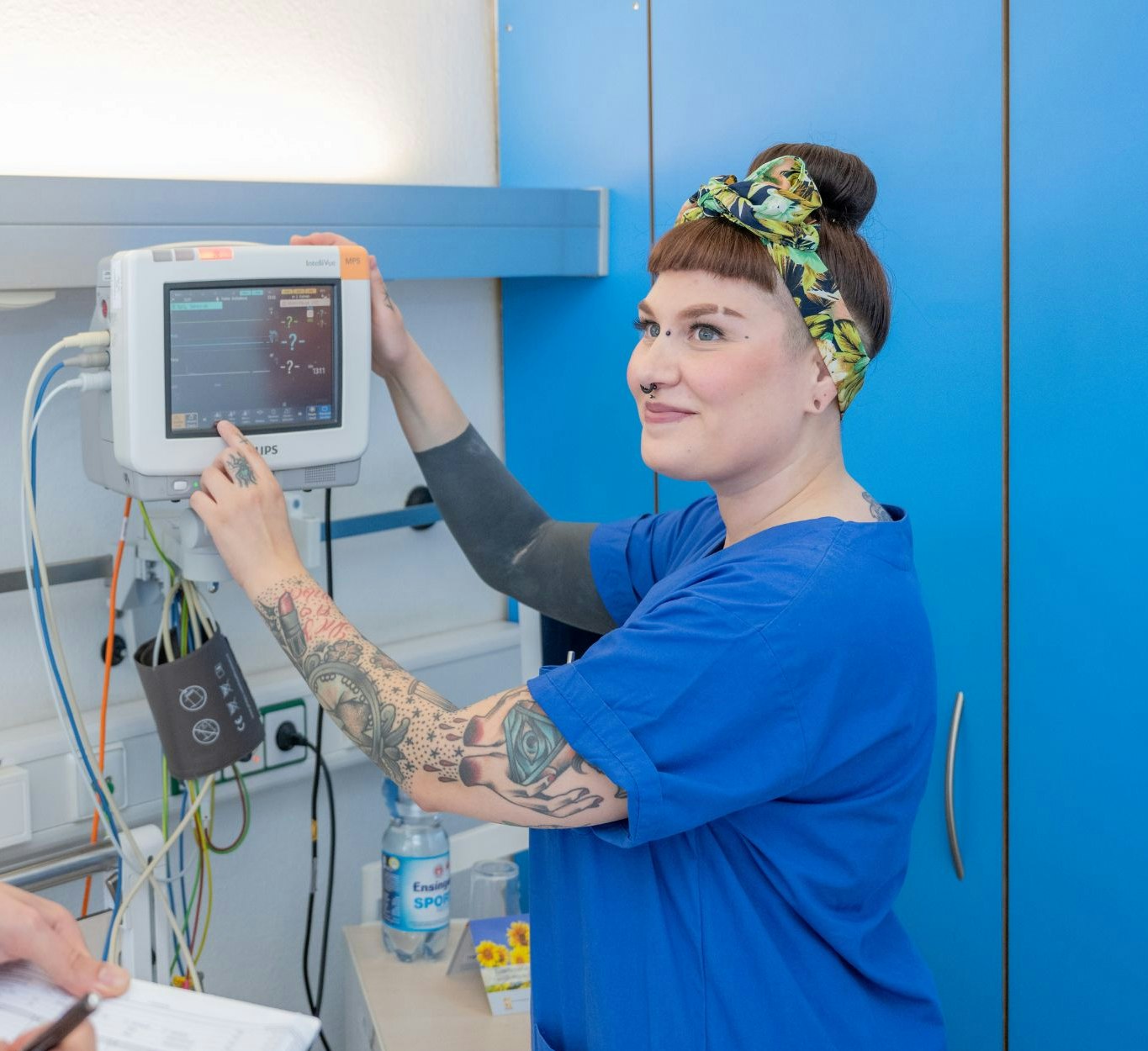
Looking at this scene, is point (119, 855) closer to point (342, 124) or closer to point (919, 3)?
point (342, 124)

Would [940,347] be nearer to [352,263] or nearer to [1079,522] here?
[1079,522]

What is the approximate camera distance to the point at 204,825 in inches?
71.3

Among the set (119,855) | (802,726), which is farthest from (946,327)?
(119,855)

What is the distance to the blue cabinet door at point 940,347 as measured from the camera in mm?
1448

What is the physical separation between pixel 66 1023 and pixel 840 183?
98 centimetres

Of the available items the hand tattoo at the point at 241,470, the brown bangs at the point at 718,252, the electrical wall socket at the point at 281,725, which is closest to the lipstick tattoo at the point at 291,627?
the hand tattoo at the point at 241,470

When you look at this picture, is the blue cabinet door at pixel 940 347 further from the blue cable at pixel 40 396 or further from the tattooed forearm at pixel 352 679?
the blue cable at pixel 40 396

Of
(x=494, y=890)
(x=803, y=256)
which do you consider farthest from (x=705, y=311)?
(x=494, y=890)

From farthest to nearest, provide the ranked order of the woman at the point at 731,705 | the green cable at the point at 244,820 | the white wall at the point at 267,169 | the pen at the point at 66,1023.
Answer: the green cable at the point at 244,820 < the white wall at the point at 267,169 < the woman at the point at 731,705 < the pen at the point at 66,1023

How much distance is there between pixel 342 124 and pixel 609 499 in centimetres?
71

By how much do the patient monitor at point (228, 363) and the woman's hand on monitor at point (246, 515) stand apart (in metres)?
0.02

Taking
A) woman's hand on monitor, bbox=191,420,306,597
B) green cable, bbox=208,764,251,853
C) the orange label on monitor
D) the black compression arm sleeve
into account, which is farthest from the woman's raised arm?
green cable, bbox=208,764,251,853

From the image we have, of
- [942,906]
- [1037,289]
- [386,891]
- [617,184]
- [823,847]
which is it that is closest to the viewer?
[823,847]

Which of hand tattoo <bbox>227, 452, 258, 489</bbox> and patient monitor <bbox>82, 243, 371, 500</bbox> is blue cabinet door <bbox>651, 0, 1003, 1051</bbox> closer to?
patient monitor <bbox>82, 243, 371, 500</bbox>
